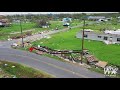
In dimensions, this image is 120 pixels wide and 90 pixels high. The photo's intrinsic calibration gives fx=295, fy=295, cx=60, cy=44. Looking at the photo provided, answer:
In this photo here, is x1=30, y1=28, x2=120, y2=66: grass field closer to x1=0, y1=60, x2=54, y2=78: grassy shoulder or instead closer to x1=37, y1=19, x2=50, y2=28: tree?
x1=37, y1=19, x2=50, y2=28: tree

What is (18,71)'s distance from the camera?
700 cm

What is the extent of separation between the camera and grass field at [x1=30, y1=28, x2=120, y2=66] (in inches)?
277

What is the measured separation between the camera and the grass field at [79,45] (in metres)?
7.05

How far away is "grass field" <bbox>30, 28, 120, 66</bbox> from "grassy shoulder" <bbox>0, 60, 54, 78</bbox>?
714 millimetres

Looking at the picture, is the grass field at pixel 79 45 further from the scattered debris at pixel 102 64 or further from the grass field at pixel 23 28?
the grass field at pixel 23 28

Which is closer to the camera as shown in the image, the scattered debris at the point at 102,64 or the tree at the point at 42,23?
the scattered debris at the point at 102,64

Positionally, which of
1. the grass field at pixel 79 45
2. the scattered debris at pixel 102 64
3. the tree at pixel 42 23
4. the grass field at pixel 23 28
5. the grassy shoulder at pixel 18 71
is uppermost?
the tree at pixel 42 23

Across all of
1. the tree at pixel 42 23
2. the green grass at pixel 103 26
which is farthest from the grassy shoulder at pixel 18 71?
the green grass at pixel 103 26

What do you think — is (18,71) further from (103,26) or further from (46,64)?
(103,26)

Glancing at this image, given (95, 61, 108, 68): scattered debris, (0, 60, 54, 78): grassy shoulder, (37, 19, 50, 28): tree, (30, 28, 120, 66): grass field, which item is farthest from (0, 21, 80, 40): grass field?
(95, 61, 108, 68): scattered debris

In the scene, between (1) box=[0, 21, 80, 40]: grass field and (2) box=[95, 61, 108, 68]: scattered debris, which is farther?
(1) box=[0, 21, 80, 40]: grass field

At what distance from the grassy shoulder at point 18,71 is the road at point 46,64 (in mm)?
105

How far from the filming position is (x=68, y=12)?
696cm

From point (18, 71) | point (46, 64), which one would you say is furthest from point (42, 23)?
point (18, 71)
